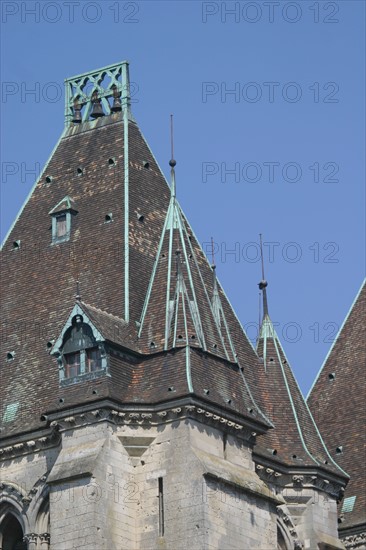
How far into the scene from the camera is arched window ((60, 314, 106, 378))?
67125mm

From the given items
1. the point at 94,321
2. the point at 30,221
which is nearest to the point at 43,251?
the point at 30,221

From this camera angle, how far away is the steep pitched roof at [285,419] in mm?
71375

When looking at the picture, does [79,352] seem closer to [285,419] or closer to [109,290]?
[109,290]

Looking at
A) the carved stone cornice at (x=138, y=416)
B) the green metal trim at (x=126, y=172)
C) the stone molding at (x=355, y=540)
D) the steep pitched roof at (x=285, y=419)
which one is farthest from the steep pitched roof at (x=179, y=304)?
the stone molding at (x=355, y=540)

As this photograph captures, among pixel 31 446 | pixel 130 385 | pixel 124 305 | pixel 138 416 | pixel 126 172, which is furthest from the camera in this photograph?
pixel 126 172

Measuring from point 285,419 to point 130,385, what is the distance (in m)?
6.68

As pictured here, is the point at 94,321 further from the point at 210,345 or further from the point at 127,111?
the point at 127,111

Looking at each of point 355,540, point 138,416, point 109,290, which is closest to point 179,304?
point 109,290

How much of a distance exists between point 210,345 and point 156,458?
152 inches

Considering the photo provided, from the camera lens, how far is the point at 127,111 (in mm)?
76125

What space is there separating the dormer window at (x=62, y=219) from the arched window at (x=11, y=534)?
884 cm

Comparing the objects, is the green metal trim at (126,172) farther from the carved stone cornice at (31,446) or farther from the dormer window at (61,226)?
the carved stone cornice at (31,446)

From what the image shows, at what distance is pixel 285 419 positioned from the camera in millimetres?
72375

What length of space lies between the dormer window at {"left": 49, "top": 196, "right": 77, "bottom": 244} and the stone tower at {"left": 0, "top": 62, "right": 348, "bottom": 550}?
70 millimetres
